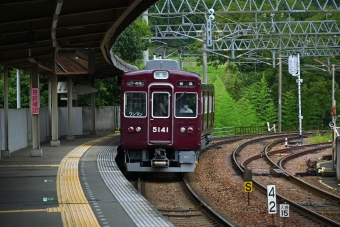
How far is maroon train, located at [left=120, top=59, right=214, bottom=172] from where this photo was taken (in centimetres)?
1822

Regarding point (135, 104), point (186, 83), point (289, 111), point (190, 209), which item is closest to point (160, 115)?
point (135, 104)

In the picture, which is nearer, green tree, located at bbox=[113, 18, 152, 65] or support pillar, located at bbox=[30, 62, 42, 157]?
support pillar, located at bbox=[30, 62, 42, 157]

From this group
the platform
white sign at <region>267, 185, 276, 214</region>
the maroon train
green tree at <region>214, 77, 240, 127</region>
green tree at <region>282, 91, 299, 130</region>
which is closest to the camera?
the platform

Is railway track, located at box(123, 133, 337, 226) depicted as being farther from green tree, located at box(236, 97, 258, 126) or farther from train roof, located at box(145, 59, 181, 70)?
green tree, located at box(236, 97, 258, 126)

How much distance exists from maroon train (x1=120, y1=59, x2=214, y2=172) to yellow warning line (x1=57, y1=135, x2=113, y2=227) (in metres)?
1.83

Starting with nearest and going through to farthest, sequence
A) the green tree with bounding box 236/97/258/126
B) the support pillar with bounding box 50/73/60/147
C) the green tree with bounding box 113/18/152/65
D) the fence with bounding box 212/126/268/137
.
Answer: the support pillar with bounding box 50/73/60/147
the green tree with bounding box 113/18/152/65
the fence with bounding box 212/126/268/137
the green tree with bounding box 236/97/258/126

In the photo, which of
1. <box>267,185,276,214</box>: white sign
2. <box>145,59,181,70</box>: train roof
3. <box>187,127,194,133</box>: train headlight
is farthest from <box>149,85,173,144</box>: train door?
<box>267,185,276,214</box>: white sign

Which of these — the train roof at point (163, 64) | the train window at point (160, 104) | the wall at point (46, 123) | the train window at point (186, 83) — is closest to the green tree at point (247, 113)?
the wall at point (46, 123)

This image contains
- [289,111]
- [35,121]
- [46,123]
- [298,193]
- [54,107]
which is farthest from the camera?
[289,111]

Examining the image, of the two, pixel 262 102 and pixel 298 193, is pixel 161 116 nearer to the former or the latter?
pixel 298 193

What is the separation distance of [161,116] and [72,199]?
6.40m

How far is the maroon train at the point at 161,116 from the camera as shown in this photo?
59.8 ft

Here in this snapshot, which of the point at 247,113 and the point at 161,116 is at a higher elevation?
the point at 161,116

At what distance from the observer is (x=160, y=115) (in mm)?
18266
